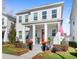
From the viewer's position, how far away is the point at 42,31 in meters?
2.55

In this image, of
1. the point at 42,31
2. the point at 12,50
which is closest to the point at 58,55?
the point at 42,31

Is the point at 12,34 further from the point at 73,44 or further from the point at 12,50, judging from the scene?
the point at 73,44

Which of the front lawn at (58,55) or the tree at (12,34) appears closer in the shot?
the front lawn at (58,55)

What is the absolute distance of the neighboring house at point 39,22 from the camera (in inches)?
97.7

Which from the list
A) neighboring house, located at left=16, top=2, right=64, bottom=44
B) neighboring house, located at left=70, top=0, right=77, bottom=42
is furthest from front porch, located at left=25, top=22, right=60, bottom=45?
neighboring house, located at left=70, top=0, right=77, bottom=42

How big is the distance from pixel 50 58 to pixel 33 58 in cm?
24

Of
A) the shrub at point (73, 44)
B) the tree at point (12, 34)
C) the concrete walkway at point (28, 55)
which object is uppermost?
the tree at point (12, 34)

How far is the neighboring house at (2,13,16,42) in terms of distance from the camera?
8.23 ft

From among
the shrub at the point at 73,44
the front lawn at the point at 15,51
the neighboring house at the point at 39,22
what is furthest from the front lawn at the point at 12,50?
the shrub at the point at 73,44

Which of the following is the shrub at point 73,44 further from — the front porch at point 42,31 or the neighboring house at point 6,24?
the neighboring house at point 6,24

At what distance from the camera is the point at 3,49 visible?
2502 mm

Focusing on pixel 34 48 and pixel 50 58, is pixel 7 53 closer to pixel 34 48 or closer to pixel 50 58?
pixel 34 48

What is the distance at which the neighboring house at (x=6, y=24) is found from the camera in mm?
2507

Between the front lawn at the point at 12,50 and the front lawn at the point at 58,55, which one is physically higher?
the front lawn at the point at 12,50
